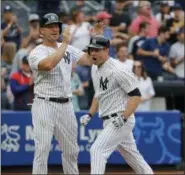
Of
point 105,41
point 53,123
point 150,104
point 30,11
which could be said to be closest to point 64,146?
point 53,123

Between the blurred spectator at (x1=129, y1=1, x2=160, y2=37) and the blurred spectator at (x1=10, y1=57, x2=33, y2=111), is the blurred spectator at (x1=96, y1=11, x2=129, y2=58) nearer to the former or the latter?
the blurred spectator at (x1=129, y1=1, x2=160, y2=37)

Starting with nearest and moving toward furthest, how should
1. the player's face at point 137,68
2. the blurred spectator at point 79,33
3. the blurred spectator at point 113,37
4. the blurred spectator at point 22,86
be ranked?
the blurred spectator at point 22,86, the player's face at point 137,68, the blurred spectator at point 113,37, the blurred spectator at point 79,33

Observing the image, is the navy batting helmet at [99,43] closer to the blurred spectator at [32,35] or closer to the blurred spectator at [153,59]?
the blurred spectator at [32,35]

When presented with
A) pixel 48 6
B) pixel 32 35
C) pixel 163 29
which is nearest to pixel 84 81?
pixel 32 35

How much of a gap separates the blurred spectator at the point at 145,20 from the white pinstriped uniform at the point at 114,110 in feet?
20.3

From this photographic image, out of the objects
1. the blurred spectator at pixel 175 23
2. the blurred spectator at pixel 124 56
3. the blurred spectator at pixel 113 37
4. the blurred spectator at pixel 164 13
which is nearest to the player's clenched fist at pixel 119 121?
the blurred spectator at pixel 113 37

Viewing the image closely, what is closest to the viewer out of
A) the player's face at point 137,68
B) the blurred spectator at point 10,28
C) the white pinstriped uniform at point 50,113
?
the white pinstriped uniform at point 50,113

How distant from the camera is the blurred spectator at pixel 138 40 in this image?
14492 millimetres

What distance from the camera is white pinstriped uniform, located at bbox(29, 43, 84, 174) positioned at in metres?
9.02

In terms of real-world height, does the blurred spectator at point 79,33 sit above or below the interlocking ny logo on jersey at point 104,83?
above

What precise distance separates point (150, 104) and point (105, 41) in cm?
480

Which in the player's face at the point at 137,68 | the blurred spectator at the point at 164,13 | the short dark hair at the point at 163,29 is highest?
the blurred spectator at the point at 164,13

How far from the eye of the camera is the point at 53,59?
873 cm

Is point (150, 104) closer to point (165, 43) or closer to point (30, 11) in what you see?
point (165, 43)
